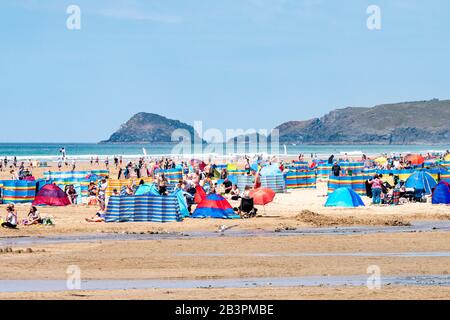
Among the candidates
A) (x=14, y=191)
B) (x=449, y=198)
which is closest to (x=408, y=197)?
(x=449, y=198)

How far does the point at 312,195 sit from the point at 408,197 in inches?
215

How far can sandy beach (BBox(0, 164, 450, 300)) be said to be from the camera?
1382 centimetres

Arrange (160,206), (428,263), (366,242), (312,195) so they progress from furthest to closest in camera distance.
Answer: (312,195), (160,206), (366,242), (428,263)

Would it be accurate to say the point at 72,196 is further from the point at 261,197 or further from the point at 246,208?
the point at 246,208

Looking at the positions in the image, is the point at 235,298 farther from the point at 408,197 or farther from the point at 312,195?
the point at 312,195

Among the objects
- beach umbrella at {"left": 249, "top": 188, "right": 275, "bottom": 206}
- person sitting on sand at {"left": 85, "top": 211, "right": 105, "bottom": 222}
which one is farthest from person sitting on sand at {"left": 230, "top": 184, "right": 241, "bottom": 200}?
person sitting on sand at {"left": 85, "top": 211, "right": 105, "bottom": 222}

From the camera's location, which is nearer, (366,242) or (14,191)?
(366,242)

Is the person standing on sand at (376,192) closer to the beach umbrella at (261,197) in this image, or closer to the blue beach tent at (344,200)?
the blue beach tent at (344,200)

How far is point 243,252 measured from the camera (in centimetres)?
1917

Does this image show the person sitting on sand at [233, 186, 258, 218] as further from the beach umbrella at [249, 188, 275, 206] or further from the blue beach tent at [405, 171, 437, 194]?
the blue beach tent at [405, 171, 437, 194]

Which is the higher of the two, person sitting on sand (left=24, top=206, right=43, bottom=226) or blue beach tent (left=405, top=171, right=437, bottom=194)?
blue beach tent (left=405, top=171, right=437, bottom=194)

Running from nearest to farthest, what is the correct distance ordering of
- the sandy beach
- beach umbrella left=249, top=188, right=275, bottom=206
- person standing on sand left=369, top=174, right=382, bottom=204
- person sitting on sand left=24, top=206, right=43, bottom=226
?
the sandy beach < person sitting on sand left=24, top=206, right=43, bottom=226 < beach umbrella left=249, top=188, right=275, bottom=206 < person standing on sand left=369, top=174, right=382, bottom=204

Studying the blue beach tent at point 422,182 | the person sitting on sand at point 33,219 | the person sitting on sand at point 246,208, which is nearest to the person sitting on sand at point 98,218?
the person sitting on sand at point 33,219

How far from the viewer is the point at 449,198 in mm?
30734
